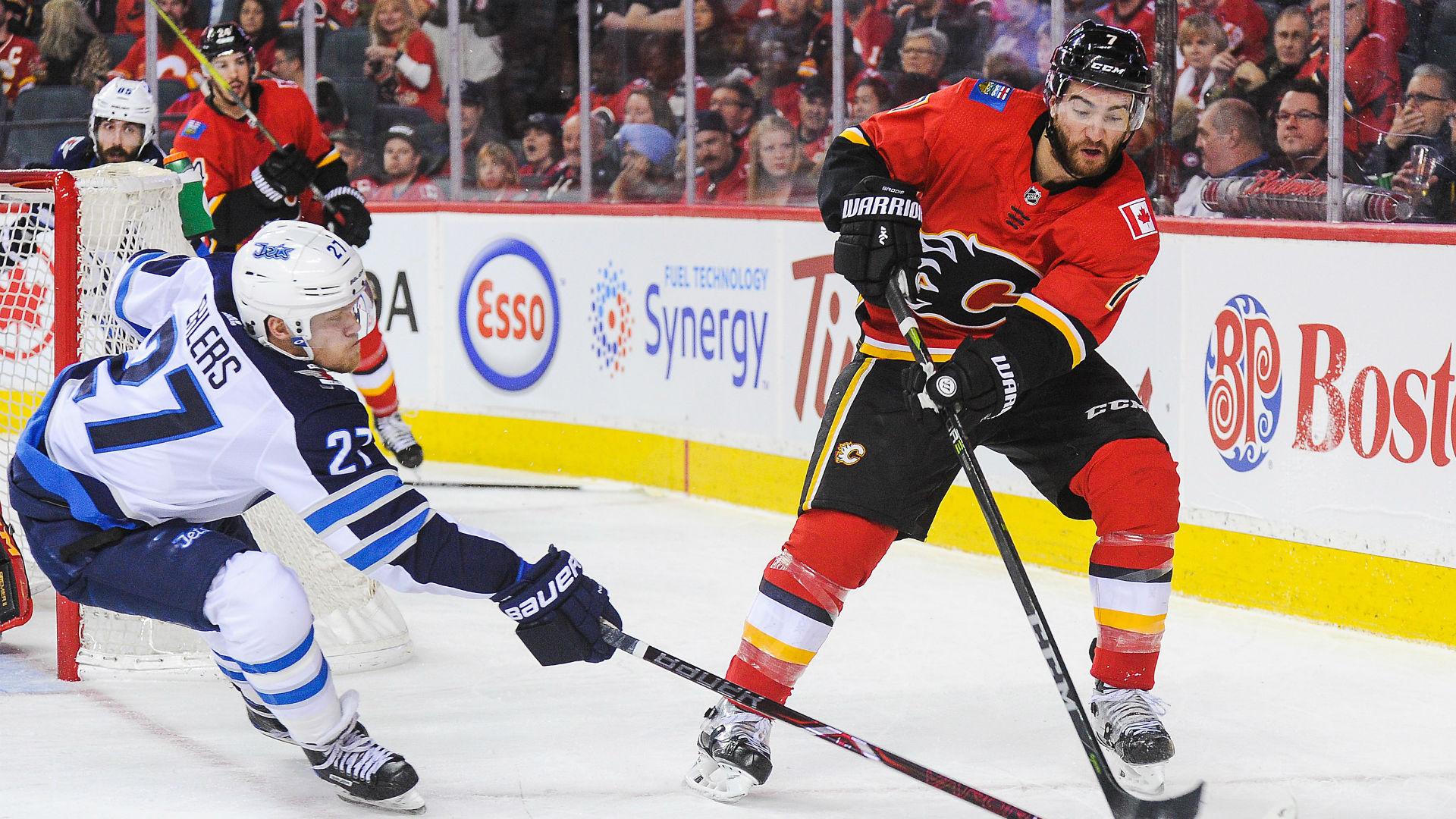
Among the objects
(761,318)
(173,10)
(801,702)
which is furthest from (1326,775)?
(173,10)

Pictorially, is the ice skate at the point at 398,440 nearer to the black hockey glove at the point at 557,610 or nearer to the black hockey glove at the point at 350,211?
the black hockey glove at the point at 350,211

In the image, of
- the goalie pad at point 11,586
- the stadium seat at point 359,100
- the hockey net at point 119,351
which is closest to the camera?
the goalie pad at point 11,586

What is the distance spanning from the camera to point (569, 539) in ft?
16.2

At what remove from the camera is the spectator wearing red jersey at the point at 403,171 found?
6.63 m

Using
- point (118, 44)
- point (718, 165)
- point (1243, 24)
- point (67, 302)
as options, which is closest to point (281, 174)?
point (718, 165)

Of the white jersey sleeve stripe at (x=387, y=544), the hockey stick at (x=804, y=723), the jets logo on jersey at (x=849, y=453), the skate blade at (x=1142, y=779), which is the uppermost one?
the jets logo on jersey at (x=849, y=453)

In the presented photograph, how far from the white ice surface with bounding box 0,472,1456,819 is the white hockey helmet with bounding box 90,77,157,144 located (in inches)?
64.4

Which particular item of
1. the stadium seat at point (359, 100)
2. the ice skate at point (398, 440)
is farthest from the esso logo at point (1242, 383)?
the stadium seat at point (359, 100)

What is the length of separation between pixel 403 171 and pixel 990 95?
13.8 feet

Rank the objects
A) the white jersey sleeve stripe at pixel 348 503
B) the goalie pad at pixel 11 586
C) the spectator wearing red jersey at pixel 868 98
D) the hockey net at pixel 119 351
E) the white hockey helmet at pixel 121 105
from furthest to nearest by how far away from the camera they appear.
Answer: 1. the spectator wearing red jersey at pixel 868 98
2. the white hockey helmet at pixel 121 105
3. the hockey net at pixel 119 351
4. the goalie pad at pixel 11 586
5. the white jersey sleeve stripe at pixel 348 503

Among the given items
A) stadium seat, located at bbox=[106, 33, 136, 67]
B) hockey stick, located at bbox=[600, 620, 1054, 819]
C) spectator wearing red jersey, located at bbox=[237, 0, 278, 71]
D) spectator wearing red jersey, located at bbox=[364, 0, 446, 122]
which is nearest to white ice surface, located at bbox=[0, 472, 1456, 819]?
hockey stick, located at bbox=[600, 620, 1054, 819]

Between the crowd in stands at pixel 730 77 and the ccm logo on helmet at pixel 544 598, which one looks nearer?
the ccm logo on helmet at pixel 544 598

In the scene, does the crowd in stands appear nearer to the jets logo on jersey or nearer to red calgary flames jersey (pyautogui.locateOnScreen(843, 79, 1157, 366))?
red calgary flames jersey (pyautogui.locateOnScreen(843, 79, 1157, 366))

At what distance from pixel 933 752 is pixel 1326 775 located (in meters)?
0.63
